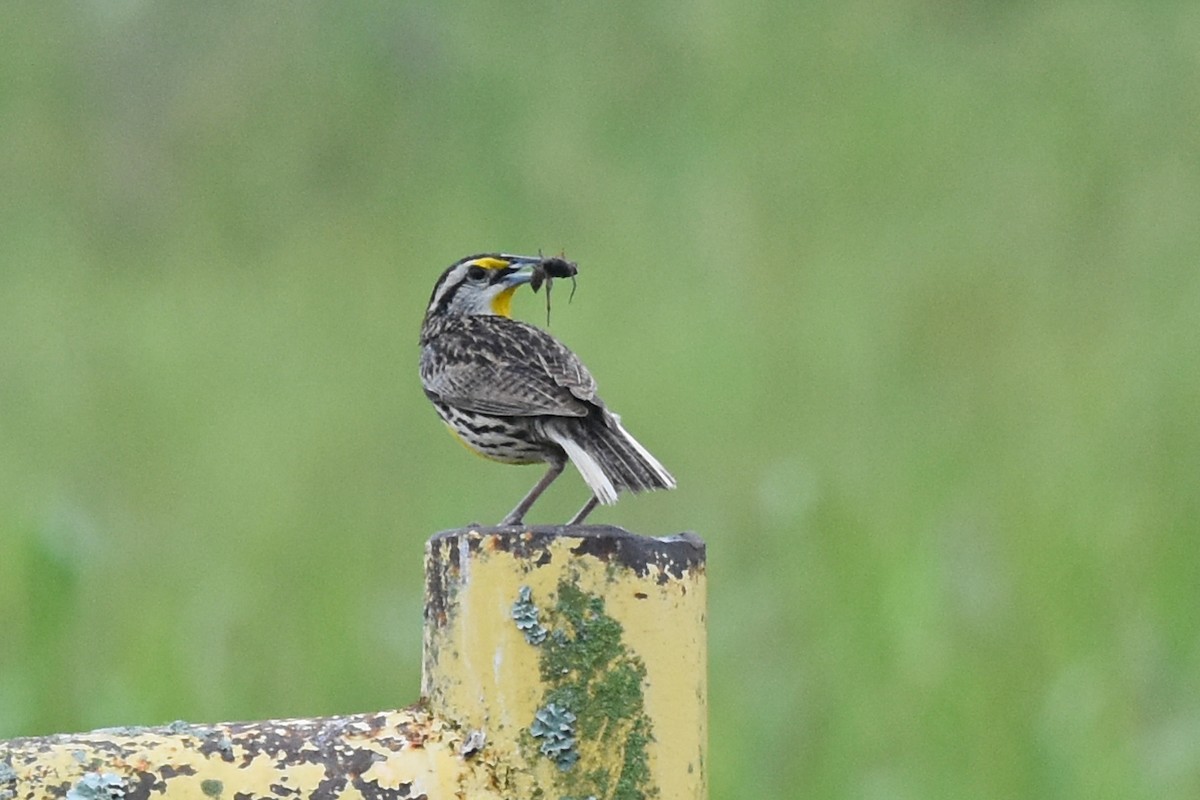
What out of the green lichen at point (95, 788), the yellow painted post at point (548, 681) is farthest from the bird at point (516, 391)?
the green lichen at point (95, 788)

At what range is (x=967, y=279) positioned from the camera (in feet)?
25.0

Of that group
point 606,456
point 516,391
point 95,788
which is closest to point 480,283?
point 516,391

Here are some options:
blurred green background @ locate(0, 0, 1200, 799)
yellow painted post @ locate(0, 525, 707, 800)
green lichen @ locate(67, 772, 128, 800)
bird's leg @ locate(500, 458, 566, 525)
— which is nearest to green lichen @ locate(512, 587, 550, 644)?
yellow painted post @ locate(0, 525, 707, 800)

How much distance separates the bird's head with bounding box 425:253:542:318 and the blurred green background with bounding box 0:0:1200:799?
108 centimetres

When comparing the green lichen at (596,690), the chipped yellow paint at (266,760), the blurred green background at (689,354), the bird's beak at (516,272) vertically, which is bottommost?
the chipped yellow paint at (266,760)

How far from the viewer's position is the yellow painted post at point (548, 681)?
2.26 m

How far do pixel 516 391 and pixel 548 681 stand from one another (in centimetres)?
136

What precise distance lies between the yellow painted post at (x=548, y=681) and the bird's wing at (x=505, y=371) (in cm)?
108

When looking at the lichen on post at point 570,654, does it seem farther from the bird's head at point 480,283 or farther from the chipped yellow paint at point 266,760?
the bird's head at point 480,283

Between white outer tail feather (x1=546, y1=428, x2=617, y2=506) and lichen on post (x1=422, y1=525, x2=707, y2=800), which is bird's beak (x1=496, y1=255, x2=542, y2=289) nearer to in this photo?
white outer tail feather (x1=546, y1=428, x2=617, y2=506)

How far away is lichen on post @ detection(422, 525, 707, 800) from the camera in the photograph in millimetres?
2264

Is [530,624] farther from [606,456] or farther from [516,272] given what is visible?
[516,272]

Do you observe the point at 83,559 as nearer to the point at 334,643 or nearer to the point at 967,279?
the point at 334,643

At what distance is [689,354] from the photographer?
6.89 metres
